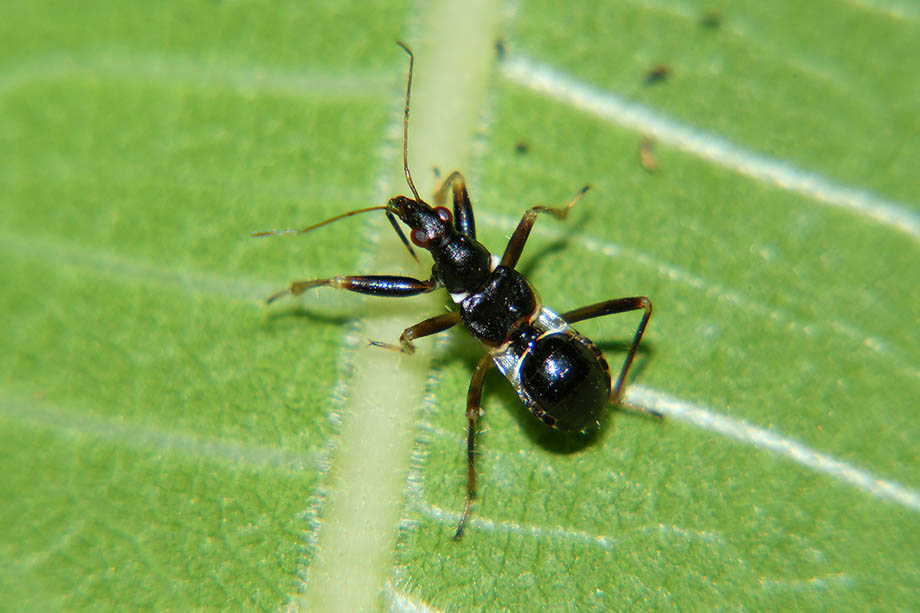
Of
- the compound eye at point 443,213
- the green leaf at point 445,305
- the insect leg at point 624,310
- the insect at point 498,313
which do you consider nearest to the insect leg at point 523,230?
the insect at point 498,313

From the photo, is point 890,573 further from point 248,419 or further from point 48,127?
point 48,127

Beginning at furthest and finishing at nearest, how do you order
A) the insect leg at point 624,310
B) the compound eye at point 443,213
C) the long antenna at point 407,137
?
the compound eye at point 443,213 < the long antenna at point 407,137 < the insect leg at point 624,310

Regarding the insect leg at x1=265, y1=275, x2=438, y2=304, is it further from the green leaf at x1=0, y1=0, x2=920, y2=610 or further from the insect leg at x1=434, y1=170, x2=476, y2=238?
the insect leg at x1=434, y1=170, x2=476, y2=238

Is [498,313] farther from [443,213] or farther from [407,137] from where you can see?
[407,137]

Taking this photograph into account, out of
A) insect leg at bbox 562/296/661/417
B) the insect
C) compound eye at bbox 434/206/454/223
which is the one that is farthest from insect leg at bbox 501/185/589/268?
insect leg at bbox 562/296/661/417

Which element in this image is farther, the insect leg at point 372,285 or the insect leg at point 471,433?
the insect leg at point 372,285

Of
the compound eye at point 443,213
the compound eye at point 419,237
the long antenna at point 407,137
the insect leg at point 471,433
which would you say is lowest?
the insect leg at point 471,433

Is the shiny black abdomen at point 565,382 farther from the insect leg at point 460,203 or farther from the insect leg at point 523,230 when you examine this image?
the insect leg at point 460,203

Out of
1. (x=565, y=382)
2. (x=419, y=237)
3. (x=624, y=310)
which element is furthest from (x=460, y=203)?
(x=565, y=382)
